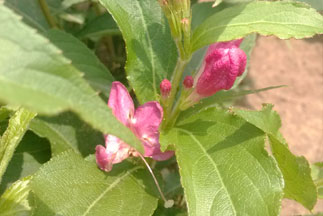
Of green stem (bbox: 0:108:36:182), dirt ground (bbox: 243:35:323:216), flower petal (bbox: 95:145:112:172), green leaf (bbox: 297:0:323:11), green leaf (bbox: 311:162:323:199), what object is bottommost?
dirt ground (bbox: 243:35:323:216)

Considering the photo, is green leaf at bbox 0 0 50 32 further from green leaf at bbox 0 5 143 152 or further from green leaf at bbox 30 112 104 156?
green leaf at bbox 0 5 143 152

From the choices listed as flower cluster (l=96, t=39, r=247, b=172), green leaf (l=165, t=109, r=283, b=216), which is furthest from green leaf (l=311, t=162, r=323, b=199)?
flower cluster (l=96, t=39, r=247, b=172)

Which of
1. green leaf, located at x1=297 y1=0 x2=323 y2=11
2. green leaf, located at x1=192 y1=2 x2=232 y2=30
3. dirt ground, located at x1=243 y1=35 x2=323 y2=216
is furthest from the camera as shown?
dirt ground, located at x1=243 y1=35 x2=323 y2=216

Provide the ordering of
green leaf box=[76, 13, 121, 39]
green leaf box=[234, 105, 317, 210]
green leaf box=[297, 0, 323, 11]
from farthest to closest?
1. green leaf box=[76, 13, 121, 39]
2. green leaf box=[297, 0, 323, 11]
3. green leaf box=[234, 105, 317, 210]

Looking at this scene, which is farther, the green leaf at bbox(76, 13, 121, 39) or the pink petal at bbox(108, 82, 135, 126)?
the green leaf at bbox(76, 13, 121, 39)

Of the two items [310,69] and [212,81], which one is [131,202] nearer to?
[212,81]

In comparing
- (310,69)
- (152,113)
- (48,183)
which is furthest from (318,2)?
(310,69)

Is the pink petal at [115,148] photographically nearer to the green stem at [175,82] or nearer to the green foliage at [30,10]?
the green stem at [175,82]

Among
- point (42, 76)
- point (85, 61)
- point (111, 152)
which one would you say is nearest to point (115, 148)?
point (111, 152)
